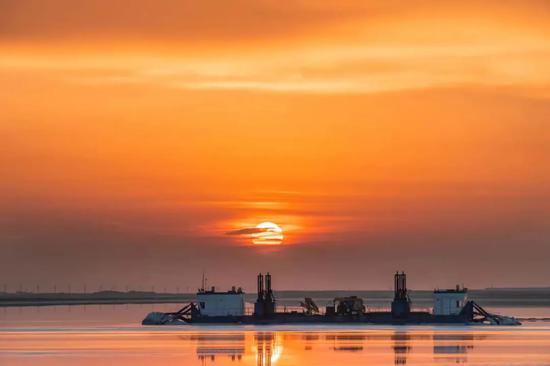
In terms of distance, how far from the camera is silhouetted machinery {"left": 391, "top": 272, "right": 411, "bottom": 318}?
509 feet

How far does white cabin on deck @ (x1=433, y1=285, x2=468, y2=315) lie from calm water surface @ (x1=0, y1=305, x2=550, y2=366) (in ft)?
16.0

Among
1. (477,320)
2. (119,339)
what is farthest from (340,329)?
(119,339)

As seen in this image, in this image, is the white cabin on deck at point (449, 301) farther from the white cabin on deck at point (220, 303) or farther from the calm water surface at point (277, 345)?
the white cabin on deck at point (220, 303)

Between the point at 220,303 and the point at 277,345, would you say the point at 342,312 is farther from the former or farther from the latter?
the point at 277,345

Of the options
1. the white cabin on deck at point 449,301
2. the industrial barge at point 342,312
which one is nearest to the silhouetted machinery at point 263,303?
the industrial barge at point 342,312

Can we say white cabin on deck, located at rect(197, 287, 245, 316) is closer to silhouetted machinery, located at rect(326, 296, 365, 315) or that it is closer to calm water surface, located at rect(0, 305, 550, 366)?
calm water surface, located at rect(0, 305, 550, 366)

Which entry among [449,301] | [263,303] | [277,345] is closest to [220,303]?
[263,303]

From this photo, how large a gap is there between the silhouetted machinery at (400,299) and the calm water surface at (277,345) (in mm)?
4167

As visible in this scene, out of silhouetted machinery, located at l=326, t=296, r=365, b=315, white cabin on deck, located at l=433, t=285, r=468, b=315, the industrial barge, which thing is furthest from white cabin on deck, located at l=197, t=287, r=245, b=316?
white cabin on deck, located at l=433, t=285, r=468, b=315

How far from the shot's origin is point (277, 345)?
116 meters

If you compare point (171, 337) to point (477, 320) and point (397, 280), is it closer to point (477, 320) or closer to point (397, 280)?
point (397, 280)

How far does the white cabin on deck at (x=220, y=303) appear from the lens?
6255 inches

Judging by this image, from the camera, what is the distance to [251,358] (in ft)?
328

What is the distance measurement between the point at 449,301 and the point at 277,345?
46163mm
